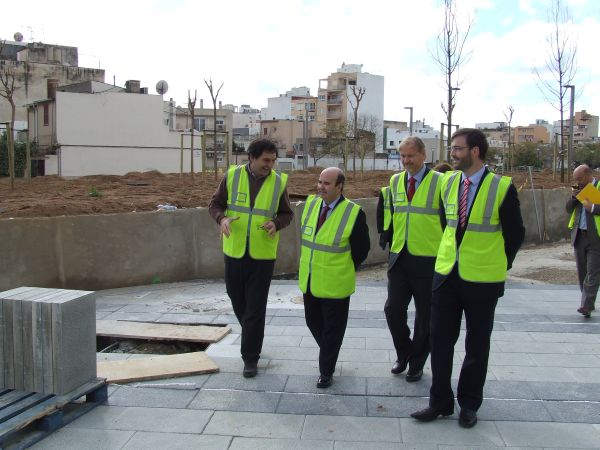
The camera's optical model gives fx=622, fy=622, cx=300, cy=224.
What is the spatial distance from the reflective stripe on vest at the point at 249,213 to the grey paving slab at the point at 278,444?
1.66 m

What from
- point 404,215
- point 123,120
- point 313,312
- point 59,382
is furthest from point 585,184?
point 123,120

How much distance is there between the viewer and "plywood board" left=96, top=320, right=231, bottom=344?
20.4 ft

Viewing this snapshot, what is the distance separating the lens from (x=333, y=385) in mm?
4984

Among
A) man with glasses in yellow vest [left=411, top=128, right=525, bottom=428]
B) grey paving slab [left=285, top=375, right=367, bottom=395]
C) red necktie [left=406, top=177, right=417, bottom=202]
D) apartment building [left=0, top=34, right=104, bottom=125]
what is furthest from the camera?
apartment building [left=0, top=34, right=104, bottom=125]

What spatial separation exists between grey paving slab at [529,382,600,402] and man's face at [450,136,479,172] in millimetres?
1960

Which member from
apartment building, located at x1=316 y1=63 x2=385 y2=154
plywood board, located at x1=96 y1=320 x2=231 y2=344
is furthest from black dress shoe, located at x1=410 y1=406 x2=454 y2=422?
apartment building, located at x1=316 y1=63 x2=385 y2=154

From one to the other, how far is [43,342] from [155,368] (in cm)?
118

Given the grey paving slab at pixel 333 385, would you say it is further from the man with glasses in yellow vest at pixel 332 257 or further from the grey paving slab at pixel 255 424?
the grey paving slab at pixel 255 424

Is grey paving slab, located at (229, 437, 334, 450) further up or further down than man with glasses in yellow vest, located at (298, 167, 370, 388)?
further down

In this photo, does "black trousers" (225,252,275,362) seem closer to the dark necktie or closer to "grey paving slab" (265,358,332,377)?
"grey paving slab" (265,358,332,377)

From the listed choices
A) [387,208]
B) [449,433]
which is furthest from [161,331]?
[449,433]

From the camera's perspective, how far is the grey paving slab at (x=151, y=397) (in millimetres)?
4602

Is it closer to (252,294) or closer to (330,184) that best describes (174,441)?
(252,294)

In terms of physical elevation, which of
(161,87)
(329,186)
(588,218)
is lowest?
Result: (588,218)
